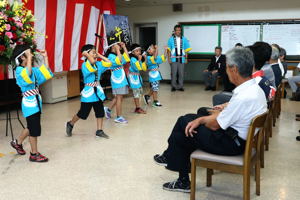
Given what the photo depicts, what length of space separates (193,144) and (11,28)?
257 cm

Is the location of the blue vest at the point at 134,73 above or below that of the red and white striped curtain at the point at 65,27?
below

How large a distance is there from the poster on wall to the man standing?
1.63m

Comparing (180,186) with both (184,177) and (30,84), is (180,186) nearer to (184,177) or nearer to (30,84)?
(184,177)

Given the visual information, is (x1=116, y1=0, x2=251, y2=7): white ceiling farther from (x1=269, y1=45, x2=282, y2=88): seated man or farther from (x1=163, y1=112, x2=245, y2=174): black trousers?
(x1=163, y1=112, x2=245, y2=174): black trousers

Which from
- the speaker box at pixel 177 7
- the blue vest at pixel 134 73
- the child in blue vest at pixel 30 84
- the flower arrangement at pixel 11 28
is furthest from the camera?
the speaker box at pixel 177 7

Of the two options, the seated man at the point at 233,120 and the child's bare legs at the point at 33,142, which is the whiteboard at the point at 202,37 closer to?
the child's bare legs at the point at 33,142

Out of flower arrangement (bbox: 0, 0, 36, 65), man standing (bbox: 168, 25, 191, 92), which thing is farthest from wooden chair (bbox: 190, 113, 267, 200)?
man standing (bbox: 168, 25, 191, 92)

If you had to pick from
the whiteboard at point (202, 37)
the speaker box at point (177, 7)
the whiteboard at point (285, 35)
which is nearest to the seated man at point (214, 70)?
the whiteboard at point (202, 37)

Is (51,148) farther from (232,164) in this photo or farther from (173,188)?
(232,164)

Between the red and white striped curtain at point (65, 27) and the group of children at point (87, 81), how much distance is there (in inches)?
56.4

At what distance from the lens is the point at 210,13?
916cm

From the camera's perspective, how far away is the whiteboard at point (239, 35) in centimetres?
881

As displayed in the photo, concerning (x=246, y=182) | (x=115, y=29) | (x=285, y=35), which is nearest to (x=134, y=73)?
(x=115, y=29)

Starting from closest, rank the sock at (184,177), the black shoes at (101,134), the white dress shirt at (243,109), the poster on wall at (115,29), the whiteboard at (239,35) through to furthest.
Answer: the white dress shirt at (243,109) < the sock at (184,177) < the black shoes at (101,134) < the poster on wall at (115,29) < the whiteboard at (239,35)
